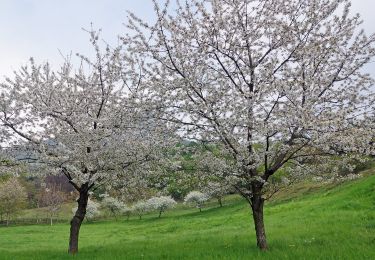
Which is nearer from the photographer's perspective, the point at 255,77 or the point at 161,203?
the point at 255,77

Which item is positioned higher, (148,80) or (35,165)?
(148,80)

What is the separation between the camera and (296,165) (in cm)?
1270

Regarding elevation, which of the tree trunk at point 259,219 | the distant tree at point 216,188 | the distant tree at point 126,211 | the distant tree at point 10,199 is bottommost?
the tree trunk at point 259,219

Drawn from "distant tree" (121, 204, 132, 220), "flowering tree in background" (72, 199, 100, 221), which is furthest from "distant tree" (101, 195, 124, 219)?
"flowering tree in background" (72, 199, 100, 221)

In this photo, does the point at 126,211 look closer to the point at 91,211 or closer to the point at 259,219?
the point at 91,211

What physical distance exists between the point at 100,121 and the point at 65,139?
1.99 m

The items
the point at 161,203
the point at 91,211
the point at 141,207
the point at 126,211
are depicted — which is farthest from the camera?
the point at 126,211

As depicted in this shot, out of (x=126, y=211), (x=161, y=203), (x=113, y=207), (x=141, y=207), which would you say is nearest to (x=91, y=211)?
(x=113, y=207)

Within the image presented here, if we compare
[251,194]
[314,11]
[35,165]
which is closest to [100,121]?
[35,165]

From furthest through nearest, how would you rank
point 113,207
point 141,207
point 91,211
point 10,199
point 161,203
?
point 113,207, point 91,211, point 141,207, point 161,203, point 10,199

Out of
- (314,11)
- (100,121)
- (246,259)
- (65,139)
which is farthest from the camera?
(65,139)

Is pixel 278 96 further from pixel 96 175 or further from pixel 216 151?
pixel 96 175

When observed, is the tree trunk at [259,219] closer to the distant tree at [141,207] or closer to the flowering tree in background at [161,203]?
the flowering tree in background at [161,203]

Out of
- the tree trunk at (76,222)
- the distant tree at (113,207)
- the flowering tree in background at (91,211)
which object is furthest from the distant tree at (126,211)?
the tree trunk at (76,222)
